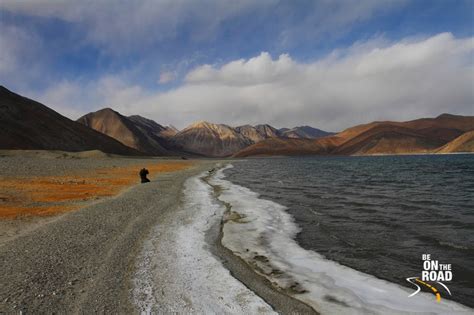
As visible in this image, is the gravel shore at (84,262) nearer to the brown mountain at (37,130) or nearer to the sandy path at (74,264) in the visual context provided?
the sandy path at (74,264)

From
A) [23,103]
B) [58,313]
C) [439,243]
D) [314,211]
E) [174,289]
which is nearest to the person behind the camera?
[58,313]

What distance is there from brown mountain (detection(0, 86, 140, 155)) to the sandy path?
370 feet

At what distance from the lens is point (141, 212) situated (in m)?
16.9

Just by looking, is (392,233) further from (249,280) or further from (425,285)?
(249,280)

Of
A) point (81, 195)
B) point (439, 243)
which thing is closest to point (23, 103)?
point (81, 195)

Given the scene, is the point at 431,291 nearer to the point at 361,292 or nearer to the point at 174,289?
the point at 361,292

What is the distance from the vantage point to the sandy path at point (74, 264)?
22.3 ft

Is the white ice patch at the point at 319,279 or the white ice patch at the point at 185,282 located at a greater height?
the white ice patch at the point at 185,282

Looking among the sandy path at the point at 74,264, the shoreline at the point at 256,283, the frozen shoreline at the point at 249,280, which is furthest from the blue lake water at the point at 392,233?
the sandy path at the point at 74,264

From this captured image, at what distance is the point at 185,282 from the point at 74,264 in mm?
3350

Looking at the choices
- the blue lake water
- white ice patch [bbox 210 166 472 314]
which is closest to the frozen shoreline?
white ice patch [bbox 210 166 472 314]

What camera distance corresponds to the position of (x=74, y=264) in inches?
356

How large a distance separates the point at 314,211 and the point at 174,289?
13.5 meters

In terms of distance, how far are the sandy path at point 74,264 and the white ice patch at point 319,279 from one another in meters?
3.90
